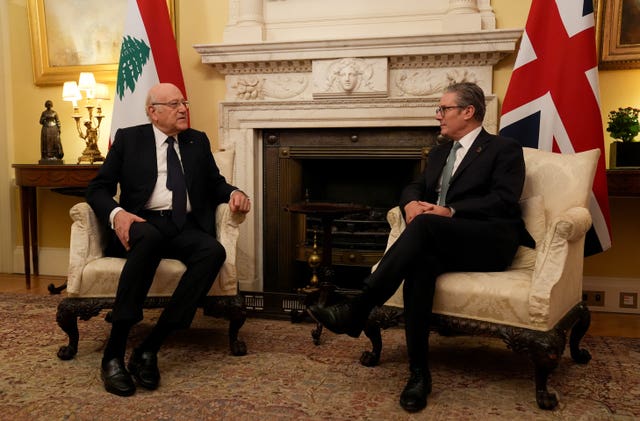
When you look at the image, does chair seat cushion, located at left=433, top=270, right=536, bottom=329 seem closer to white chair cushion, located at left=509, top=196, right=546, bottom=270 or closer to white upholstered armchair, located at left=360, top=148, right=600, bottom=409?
white upholstered armchair, located at left=360, top=148, right=600, bottom=409

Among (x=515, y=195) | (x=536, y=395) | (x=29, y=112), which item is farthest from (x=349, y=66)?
(x=29, y=112)

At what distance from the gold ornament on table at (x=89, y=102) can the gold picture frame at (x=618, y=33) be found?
10.6 feet

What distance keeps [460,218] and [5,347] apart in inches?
85.1

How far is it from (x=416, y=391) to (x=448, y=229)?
61 cm

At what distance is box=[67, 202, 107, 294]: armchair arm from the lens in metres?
2.51

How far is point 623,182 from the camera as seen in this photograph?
3.11 m

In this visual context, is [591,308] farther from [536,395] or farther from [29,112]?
[29,112]

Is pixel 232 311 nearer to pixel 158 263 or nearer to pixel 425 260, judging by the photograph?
pixel 158 263

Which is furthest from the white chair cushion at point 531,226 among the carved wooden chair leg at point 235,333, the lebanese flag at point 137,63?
the lebanese flag at point 137,63

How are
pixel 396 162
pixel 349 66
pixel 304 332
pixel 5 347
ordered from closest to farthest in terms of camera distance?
pixel 5 347 < pixel 304 332 < pixel 349 66 < pixel 396 162

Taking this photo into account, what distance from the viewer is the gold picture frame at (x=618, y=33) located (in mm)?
3312

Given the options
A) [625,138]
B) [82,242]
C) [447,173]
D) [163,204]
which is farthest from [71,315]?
[625,138]

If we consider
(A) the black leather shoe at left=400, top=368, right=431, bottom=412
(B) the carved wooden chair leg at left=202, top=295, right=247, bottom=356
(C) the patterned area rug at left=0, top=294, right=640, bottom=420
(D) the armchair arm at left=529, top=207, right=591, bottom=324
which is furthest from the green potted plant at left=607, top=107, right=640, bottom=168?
(B) the carved wooden chair leg at left=202, top=295, right=247, bottom=356

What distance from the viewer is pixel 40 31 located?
4.29 meters
